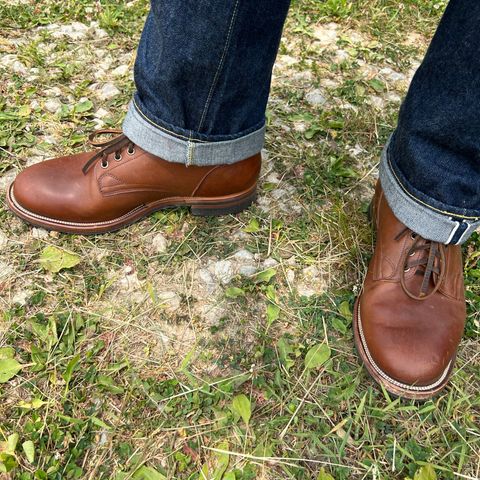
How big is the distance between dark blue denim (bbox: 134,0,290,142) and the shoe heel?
0.32 metres

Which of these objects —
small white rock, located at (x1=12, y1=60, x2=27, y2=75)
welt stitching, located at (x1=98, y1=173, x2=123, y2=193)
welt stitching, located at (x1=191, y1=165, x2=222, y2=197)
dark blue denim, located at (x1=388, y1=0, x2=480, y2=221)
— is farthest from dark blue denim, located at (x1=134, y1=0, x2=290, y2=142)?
small white rock, located at (x1=12, y1=60, x2=27, y2=75)

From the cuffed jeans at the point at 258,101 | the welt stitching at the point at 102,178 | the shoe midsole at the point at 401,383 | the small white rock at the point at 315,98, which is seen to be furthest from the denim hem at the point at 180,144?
the small white rock at the point at 315,98

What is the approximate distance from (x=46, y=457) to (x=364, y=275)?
43.7 inches

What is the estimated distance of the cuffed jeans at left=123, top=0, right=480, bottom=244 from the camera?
1070 mm

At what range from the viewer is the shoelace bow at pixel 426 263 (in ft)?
4.45

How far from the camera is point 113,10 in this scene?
2.62 metres

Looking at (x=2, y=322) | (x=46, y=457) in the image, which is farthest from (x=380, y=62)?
(x=46, y=457)

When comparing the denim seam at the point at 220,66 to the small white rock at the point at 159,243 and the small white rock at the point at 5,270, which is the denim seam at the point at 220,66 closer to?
the small white rock at the point at 159,243

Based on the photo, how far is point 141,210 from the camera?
1.64 meters

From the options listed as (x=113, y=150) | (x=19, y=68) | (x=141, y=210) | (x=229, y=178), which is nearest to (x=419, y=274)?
(x=229, y=178)

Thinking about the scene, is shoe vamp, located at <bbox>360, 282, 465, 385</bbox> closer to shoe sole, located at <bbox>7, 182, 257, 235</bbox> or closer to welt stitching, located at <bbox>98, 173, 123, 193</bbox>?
shoe sole, located at <bbox>7, 182, 257, 235</bbox>

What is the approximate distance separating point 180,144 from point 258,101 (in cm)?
27

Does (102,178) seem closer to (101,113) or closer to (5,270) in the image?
(5,270)

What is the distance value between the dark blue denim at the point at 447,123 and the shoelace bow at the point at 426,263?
141 mm
